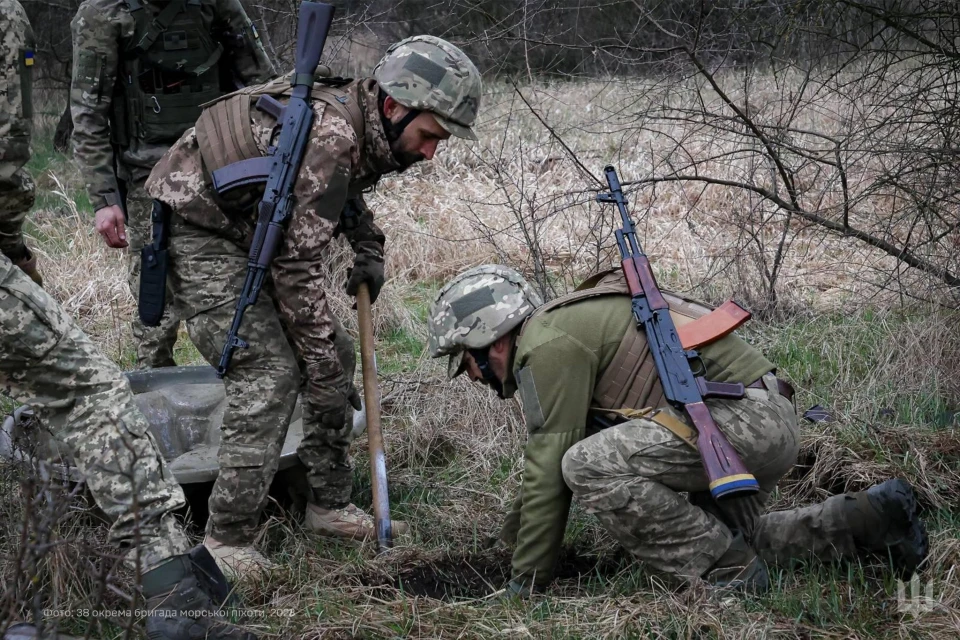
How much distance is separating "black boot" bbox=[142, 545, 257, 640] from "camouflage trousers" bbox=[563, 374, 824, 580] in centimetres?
118

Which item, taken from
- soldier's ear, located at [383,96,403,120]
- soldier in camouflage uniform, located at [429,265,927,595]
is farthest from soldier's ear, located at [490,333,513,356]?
soldier's ear, located at [383,96,403,120]

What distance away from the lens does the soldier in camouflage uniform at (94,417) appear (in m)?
2.99

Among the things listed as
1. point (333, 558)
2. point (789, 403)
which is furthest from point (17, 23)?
point (789, 403)

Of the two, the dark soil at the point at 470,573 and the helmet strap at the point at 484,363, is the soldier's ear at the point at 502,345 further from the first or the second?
the dark soil at the point at 470,573

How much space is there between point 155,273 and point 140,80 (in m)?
1.67

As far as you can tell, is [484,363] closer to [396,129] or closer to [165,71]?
[396,129]

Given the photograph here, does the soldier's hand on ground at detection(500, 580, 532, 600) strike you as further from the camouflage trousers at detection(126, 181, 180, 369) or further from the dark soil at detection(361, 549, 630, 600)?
the camouflage trousers at detection(126, 181, 180, 369)

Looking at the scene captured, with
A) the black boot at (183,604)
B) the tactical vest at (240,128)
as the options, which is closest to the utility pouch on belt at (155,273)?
the tactical vest at (240,128)

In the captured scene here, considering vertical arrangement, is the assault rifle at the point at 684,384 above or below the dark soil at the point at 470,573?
above

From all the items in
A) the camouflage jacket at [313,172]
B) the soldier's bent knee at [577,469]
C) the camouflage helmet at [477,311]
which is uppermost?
the camouflage jacket at [313,172]

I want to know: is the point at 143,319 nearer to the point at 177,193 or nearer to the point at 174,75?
the point at 177,193

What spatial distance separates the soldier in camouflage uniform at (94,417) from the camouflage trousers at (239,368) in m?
0.53

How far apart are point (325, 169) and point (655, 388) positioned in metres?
1.36

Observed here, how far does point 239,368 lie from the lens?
373cm
